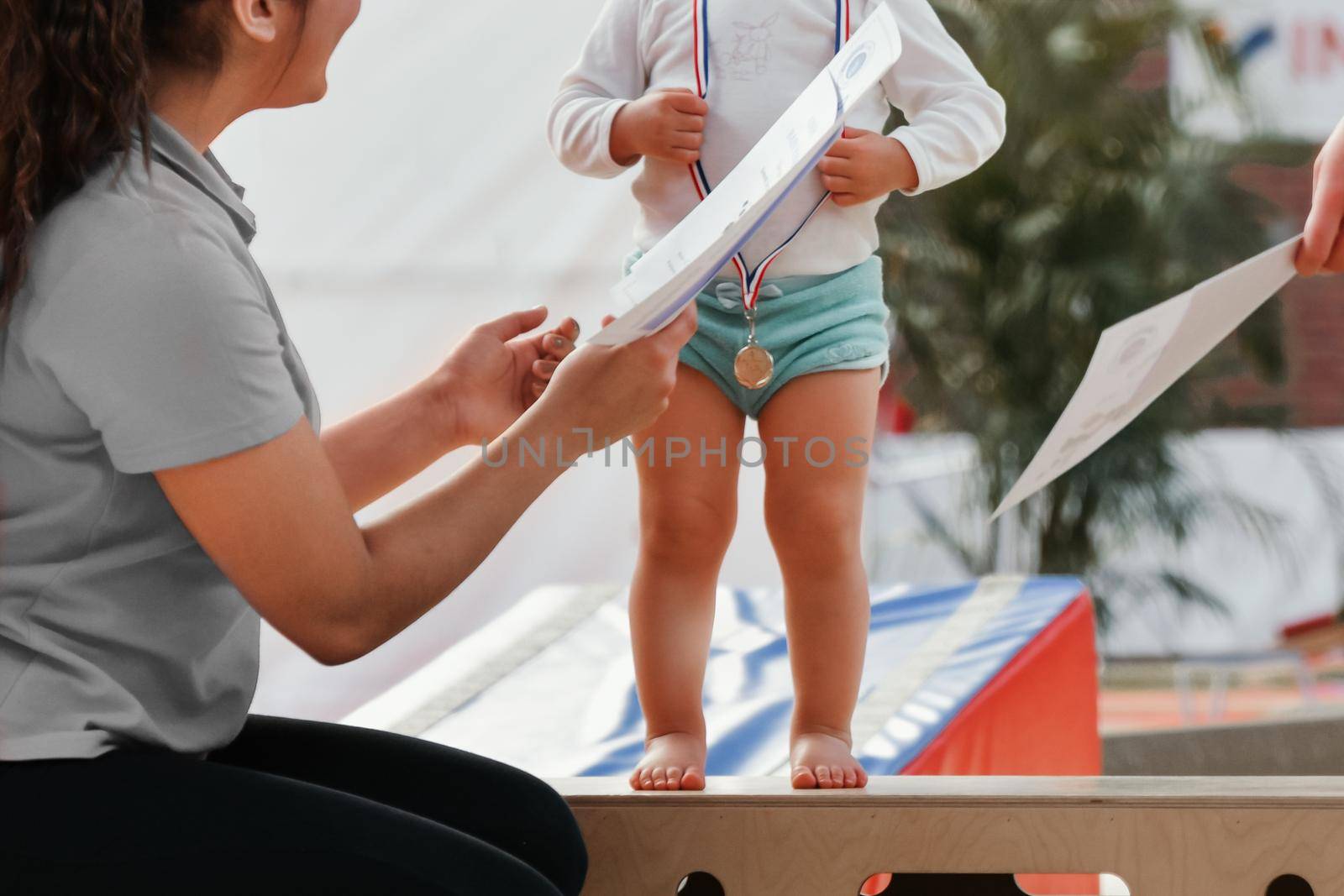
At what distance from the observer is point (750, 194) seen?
84 cm

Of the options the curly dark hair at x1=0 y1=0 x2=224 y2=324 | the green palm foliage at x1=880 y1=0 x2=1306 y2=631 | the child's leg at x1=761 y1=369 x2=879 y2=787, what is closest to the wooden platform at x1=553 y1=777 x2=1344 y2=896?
the child's leg at x1=761 y1=369 x2=879 y2=787

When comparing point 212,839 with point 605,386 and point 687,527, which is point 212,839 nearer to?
point 605,386

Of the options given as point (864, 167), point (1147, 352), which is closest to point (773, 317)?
point (864, 167)

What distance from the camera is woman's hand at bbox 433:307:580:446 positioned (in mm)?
1129

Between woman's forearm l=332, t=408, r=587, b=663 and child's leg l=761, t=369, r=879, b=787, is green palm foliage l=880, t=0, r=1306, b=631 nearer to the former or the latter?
child's leg l=761, t=369, r=879, b=787

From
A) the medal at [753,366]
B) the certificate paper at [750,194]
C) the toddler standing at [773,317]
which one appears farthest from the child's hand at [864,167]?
the certificate paper at [750,194]

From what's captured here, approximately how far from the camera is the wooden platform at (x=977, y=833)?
0.98 meters

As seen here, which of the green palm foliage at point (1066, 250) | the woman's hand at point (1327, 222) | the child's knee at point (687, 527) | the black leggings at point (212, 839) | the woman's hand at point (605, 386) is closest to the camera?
the black leggings at point (212, 839)

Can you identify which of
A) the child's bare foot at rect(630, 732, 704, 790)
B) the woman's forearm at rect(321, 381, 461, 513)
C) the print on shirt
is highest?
the print on shirt

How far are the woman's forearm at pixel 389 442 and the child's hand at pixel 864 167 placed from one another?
36 centimetres

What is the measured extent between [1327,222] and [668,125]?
50cm

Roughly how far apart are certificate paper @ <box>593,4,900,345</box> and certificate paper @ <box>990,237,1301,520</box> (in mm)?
265

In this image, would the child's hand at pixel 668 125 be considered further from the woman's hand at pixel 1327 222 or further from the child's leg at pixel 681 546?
the woman's hand at pixel 1327 222

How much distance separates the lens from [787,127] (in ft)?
2.89
